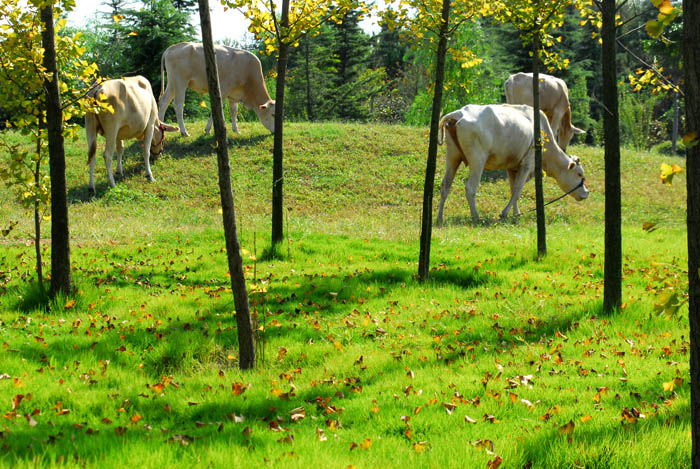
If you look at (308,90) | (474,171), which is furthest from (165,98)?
(308,90)

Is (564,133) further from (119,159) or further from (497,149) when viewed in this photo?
(119,159)

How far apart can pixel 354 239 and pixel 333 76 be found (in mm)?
31137

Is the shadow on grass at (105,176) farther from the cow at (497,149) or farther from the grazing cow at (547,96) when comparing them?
the grazing cow at (547,96)

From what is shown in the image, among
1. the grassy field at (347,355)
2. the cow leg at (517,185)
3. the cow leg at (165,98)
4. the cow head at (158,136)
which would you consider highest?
the cow leg at (165,98)

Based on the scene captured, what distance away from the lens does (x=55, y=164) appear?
779 cm

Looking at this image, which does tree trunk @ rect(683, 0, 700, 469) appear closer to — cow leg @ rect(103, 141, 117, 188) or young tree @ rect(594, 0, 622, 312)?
young tree @ rect(594, 0, 622, 312)

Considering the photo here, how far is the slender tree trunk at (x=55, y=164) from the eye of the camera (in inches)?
301

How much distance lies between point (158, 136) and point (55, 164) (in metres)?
13.0

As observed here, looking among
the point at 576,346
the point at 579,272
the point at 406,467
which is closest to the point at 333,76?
the point at 579,272

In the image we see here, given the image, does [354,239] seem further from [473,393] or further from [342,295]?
[473,393]

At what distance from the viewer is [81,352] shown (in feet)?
20.5

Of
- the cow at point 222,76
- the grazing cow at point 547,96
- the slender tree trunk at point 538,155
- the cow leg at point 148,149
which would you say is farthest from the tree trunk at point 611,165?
the cow at point 222,76

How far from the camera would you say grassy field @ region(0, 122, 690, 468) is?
4.34 m

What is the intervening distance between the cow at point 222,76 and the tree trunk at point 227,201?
15748 mm
